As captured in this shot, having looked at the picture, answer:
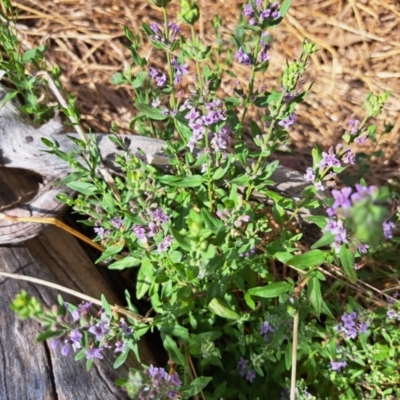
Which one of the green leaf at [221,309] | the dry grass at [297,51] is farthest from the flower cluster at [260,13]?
the dry grass at [297,51]

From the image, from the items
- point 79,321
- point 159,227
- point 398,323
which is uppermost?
point 159,227

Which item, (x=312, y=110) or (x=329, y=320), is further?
(x=312, y=110)

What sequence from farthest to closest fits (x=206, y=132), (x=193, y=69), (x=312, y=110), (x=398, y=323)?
(x=193, y=69) → (x=312, y=110) → (x=398, y=323) → (x=206, y=132)

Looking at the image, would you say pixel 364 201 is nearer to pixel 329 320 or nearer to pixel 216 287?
pixel 216 287

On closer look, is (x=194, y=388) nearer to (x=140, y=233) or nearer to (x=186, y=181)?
(x=140, y=233)

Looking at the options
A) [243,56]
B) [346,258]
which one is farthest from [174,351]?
[243,56]

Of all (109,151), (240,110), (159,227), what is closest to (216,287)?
(159,227)
